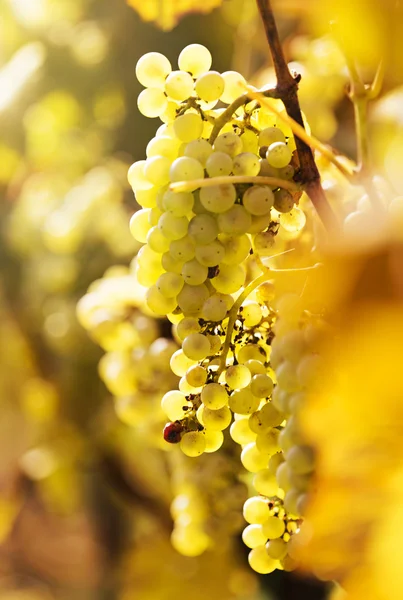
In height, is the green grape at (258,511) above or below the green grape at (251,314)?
below

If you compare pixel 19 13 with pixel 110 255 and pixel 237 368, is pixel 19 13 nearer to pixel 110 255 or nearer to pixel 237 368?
pixel 110 255

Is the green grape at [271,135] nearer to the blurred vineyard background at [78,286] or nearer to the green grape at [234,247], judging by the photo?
the green grape at [234,247]

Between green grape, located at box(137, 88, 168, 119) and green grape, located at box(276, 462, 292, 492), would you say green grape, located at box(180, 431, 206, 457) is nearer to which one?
green grape, located at box(276, 462, 292, 492)

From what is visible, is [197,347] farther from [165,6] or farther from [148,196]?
[165,6]

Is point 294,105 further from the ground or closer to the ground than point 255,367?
further from the ground

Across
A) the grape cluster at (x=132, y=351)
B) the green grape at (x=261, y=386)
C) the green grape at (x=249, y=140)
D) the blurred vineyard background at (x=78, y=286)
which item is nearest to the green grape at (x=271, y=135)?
the green grape at (x=249, y=140)

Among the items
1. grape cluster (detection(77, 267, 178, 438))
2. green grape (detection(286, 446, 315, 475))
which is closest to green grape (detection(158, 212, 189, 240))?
green grape (detection(286, 446, 315, 475))

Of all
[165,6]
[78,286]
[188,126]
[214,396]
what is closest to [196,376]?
[214,396]
